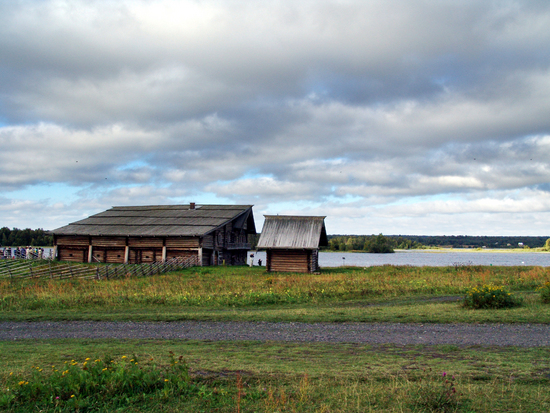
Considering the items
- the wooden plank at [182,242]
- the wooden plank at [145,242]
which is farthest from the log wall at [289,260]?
the wooden plank at [145,242]

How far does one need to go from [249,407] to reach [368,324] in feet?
26.7

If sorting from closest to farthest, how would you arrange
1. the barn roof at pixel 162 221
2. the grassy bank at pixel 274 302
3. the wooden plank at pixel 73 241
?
1. the grassy bank at pixel 274 302
2. the barn roof at pixel 162 221
3. the wooden plank at pixel 73 241

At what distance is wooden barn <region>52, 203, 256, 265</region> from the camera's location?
44719 mm

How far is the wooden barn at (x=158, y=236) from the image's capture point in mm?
44719

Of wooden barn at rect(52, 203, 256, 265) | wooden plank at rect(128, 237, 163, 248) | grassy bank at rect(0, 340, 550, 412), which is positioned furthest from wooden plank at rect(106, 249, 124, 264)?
grassy bank at rect(0, 340, 550, 412)

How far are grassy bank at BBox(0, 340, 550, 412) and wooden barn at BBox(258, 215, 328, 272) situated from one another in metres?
27.9

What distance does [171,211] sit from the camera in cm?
5344

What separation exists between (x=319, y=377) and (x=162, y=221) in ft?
143

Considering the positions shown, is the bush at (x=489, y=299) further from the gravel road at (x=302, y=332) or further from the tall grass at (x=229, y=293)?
the tall grass at (x=229, y=293)

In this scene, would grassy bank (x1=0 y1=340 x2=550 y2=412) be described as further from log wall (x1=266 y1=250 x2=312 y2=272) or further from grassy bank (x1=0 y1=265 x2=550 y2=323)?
log wall (x1=266 y1=250 x2=312 y2=272)

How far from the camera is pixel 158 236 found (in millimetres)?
44875

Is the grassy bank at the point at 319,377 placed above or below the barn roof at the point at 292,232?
below

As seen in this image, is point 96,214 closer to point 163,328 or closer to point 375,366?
point 163,328

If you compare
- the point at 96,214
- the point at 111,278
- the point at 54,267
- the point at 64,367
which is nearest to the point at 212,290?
the point at 111,278
